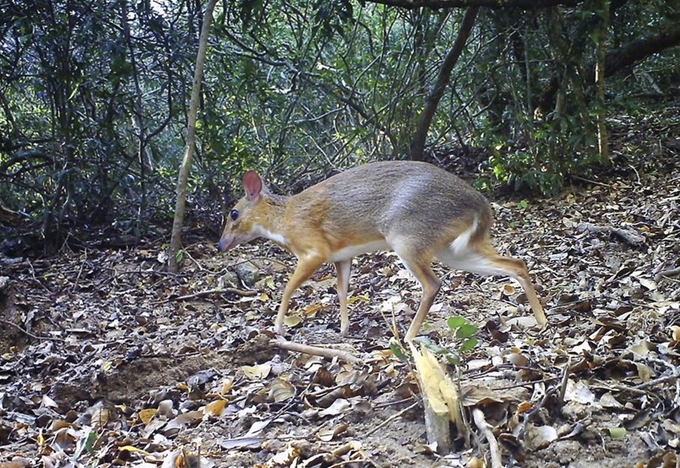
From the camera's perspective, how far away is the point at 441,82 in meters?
8.50

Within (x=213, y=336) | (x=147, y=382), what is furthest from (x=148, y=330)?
(x=147, y=382)

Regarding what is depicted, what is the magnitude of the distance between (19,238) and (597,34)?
5848 mm

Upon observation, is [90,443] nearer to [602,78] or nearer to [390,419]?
[390,419]

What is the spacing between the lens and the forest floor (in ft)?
9.31

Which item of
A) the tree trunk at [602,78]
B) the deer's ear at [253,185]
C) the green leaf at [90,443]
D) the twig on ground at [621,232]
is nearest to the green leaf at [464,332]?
the green leaf at [90,443]

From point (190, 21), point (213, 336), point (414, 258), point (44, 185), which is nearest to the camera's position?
point (414, 258)

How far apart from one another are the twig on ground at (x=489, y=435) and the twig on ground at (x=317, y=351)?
1.13m

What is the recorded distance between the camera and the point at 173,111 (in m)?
8.10

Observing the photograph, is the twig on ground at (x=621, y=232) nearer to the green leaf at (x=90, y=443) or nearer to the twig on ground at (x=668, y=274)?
the twig on ground at (x=668, y=274)

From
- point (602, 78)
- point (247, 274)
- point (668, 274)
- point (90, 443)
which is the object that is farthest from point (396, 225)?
point (602, 78)

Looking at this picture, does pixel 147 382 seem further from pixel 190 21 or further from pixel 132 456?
pixel 190 21

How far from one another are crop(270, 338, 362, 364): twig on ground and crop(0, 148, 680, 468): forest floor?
4 centimetres

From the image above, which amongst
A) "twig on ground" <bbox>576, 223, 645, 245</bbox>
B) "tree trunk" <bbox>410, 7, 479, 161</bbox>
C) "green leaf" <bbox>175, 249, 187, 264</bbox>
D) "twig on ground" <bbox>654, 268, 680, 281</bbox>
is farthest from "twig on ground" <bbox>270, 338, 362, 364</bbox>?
"tree trunk" <bbox>410, 7, 479, 161</bbox>

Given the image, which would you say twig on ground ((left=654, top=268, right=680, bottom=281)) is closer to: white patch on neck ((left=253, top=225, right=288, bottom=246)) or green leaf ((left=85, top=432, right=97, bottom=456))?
white patch on neck ((left=253, top=225, right=288, bottom=246))
